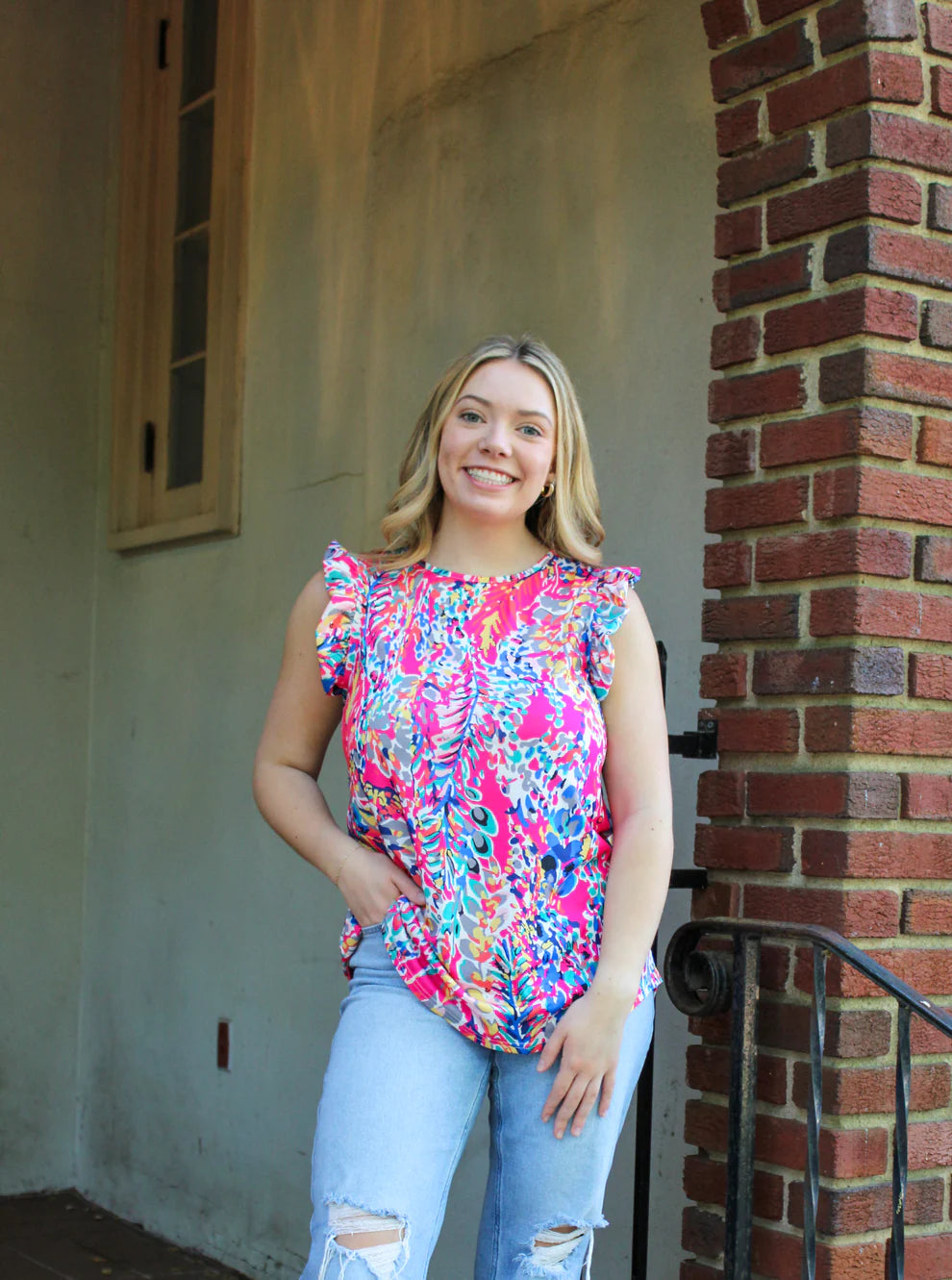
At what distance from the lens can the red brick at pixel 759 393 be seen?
2.68 m

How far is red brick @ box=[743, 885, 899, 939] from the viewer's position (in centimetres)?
255

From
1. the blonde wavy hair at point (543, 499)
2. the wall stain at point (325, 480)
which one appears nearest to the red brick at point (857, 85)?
the blonde wavy hair at point (543, 499)

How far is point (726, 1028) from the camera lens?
274 cm

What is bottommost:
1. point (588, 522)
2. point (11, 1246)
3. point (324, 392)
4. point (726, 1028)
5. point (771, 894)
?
point (11, 1246)

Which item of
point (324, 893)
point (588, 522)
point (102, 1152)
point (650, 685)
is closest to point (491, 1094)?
point (650, 685)

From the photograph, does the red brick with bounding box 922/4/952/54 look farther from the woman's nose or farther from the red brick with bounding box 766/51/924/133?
the woman's nose

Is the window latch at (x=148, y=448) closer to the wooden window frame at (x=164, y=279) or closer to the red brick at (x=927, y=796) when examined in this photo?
the wooden window frame at (x=164, y=279)

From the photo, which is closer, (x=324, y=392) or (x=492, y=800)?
(x=492, y=800)

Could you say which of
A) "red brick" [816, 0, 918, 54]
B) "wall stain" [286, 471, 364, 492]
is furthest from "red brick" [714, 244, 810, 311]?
"wall stain" [286, 471, 364, 492]

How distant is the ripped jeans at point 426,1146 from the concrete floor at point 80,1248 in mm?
2608

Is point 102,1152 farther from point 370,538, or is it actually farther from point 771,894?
point 771,894

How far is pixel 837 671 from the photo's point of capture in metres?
2.59

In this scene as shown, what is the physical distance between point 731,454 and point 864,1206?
1195mm

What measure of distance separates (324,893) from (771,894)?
189 cm
